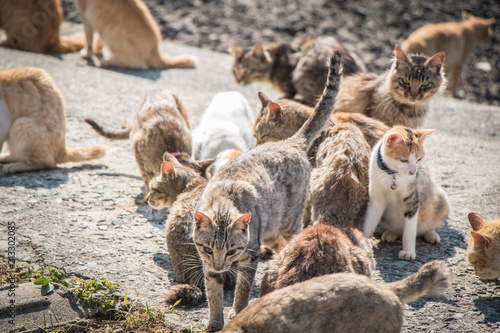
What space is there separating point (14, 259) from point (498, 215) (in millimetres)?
4671

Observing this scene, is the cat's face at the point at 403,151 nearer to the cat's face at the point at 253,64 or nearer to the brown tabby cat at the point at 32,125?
the brown tabby cat at the point at 32,125

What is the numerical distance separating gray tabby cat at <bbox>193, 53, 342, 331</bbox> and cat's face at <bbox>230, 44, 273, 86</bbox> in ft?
12.9

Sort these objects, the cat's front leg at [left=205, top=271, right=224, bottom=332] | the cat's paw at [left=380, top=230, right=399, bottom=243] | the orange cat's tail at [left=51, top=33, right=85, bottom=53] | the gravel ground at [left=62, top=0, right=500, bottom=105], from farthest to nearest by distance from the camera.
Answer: the gravel ground at [left=62, top=0, right=500, bottom=105] → the orange cat's tail at [left=51, top=33, right=85, bottom=53] → the cat's paw at [left=380, top=230, right=399, bottom=243] → the cat's front leg at [left=205, top=271, right=224, bottom=332]

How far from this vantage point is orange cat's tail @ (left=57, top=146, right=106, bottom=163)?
6.04 metres

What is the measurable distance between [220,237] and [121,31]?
22.9 ft

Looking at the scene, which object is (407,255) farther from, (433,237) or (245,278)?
(245,278)

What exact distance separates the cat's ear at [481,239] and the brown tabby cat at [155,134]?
3.12 m

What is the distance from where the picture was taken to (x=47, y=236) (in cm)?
451

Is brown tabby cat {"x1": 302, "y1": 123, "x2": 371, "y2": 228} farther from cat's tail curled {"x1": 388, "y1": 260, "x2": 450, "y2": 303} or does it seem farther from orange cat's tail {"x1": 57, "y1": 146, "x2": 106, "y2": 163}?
orange cat's tail {"x1": 57, "y1": 146, "x2": 106, "y2": 163}

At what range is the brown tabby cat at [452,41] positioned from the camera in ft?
32.1

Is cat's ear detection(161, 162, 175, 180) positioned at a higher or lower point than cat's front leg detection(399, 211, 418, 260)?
higher

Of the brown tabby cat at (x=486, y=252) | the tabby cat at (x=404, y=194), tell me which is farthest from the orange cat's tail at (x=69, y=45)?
the brown tabby cat at (x=486, y=252)

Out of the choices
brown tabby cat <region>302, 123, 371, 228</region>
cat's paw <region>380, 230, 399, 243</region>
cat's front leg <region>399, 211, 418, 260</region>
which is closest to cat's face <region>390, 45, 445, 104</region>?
brown tabby cat <region>302, 123, 371, 228</region>

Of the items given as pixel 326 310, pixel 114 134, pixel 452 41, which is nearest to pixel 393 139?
pixel 326 310
